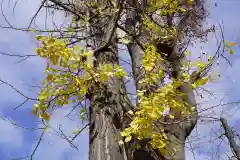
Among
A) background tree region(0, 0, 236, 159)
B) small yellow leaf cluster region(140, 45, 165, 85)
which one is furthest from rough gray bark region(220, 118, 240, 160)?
small yellow leaf cluster region(140, 45, 165, 85)

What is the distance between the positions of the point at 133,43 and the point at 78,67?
180 centimetres

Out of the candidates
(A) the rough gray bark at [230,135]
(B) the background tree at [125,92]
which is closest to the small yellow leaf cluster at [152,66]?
(B) the background tree at [125,92]

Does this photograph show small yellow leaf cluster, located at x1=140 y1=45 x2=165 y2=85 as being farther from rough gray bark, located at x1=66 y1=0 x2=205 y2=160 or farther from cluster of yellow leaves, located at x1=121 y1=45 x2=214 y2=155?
rough gray bark, located at x1=66 y1=0 x2=205 y2=160

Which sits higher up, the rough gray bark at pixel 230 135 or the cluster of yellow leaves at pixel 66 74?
the cluster of yellow leaves at pixel 66 74

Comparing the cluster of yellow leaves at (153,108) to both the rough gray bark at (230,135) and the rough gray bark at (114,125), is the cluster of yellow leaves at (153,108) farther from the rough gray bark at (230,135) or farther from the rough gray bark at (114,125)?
the rough gray bark at (230,135)

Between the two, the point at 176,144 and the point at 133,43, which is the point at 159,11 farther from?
the point at 176,144

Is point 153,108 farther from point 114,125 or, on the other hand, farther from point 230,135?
point 230,135

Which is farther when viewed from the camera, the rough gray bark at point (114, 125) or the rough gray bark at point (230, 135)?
the rough gray bark at point (230, 135)

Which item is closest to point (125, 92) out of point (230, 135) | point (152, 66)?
point (152, 66)

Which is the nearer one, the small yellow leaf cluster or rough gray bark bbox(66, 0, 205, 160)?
rough gray bark bbox(66, 0, 205, 160)

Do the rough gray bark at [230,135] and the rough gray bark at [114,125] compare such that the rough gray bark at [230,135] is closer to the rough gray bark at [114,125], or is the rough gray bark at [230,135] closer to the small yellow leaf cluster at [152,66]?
the rough gray bark at [114,125]

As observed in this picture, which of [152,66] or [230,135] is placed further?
[230,135]

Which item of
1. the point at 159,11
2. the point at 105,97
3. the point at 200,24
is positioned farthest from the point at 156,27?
the point at 105,97

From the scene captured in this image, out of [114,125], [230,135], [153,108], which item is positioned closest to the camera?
[153,108]
